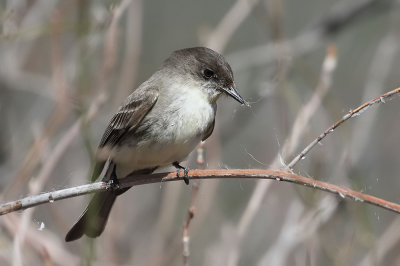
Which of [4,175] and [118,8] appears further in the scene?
[4,175]

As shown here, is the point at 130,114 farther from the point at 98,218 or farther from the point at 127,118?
the point at 98,218

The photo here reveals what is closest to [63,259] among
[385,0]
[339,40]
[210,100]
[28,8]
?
[210,100]

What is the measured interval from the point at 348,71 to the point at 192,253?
87.4 inches

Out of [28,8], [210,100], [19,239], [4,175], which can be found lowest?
[19,239]

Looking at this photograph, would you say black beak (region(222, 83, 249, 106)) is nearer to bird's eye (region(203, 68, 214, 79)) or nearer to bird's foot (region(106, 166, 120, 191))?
bird's eye (region(203, 68, 214, 79))

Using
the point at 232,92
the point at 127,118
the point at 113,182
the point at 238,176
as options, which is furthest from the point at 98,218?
the point at 238,176

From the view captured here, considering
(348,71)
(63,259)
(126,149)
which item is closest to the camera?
(126,149)

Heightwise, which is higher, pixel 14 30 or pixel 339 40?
pixel 339 40

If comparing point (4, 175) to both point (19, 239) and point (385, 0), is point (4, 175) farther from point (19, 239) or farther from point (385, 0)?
point (385, 0)

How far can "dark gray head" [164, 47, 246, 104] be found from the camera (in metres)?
3.35

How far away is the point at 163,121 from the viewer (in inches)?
123

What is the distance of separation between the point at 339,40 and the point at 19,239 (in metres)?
3.96

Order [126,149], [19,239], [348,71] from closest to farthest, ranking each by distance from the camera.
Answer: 1. [19,239]
2. [126,149]
3. [348,71]

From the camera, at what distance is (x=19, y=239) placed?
2715mm
